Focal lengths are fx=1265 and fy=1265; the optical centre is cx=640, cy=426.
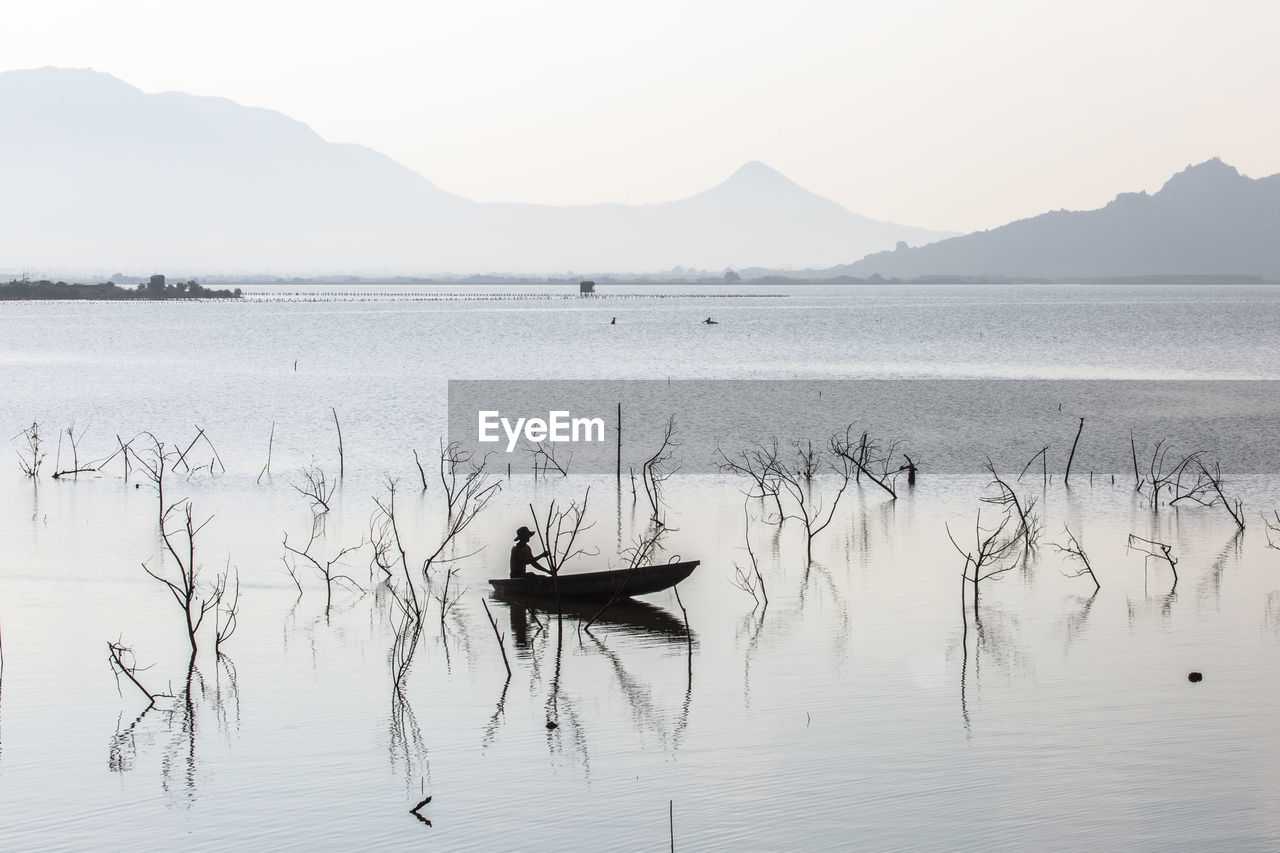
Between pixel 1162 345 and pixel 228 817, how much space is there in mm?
101645

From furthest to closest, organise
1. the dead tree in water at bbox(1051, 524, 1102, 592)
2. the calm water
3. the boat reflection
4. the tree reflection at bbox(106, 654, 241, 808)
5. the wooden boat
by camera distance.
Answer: the dead tree in water at bbox(1051, 524, 1102, 592), the wooden boat, the boat reflection, the tree reflection at bbox(106, 654, 241, 808), the calm water

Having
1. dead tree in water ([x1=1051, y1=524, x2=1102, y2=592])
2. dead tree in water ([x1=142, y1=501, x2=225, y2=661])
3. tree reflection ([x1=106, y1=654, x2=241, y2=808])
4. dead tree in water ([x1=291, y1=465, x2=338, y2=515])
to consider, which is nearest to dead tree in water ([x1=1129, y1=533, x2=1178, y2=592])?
dead tree in water ([x1=1051, y1=524, x2=1102, y2=592])

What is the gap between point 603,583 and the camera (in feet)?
62.6

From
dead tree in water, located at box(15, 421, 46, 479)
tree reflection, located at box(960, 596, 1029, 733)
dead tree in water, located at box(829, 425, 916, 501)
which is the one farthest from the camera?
dead tree in water, located at box(15, 421, 46, 479)

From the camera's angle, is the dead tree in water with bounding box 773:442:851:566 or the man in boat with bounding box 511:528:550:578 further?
the dead tree in water with bounding box 773:442:851:566

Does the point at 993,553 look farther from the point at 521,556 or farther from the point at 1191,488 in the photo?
the point at 1191,488

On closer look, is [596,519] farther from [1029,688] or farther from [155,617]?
[1029,688]

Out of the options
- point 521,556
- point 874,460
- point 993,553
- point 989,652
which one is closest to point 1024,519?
point 993,553

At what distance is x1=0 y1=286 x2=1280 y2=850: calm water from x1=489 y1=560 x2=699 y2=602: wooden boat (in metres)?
0.43

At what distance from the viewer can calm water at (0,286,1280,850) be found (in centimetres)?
1169

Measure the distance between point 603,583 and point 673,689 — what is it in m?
3.74

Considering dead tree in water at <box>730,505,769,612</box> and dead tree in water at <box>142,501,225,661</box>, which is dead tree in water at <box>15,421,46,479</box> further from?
dead tree in water at <box>730,505,769,612</box>

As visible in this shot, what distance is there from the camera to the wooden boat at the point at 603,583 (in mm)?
19031

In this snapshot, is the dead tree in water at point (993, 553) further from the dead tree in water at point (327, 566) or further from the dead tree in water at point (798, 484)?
the dead tree in water at point (327, 566)
